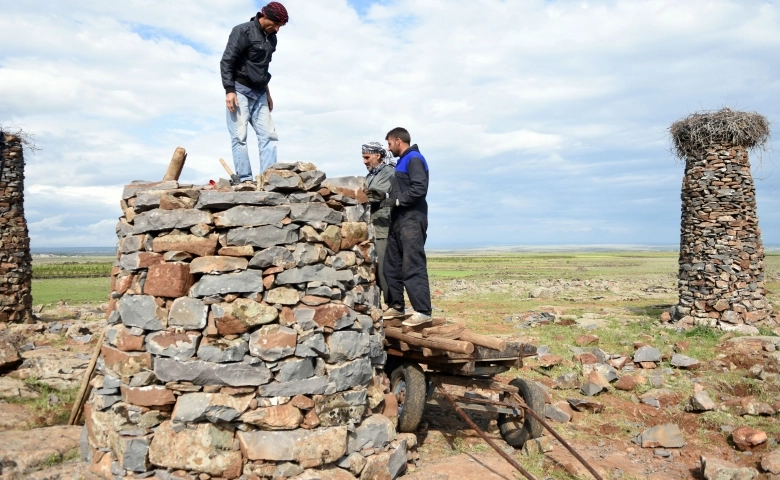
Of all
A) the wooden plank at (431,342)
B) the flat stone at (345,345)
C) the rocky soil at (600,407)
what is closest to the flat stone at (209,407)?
the flat stone at (345,345)

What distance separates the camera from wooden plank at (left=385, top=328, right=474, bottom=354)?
6.29 meters

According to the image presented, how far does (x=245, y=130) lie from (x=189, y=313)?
2.47 meters

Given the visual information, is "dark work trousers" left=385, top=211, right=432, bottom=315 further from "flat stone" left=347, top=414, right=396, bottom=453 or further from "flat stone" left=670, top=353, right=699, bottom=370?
"flat stone" left=670, top=353, right=699, bottom=370

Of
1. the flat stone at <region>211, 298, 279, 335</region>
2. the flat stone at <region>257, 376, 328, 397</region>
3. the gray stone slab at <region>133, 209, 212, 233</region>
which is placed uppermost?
the gray stone slab at <region>133, 209, 212, 233</region>

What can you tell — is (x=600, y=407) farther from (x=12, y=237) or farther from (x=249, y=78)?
(x=12, y=237)

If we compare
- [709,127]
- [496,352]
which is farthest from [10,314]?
[709,127]

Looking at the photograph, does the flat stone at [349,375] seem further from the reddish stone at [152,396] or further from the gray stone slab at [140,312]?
the gray stone slab at [140,312]

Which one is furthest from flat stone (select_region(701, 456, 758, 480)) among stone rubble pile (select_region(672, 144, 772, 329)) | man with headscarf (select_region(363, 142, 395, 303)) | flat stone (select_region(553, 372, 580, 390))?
stone rubble pile (select_region(672, 144, 772, 329))

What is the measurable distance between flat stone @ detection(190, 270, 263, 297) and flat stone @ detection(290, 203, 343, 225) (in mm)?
696

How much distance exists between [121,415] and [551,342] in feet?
35.4

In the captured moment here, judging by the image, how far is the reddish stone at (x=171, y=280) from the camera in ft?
17.5

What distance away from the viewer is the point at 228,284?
17.4 feet

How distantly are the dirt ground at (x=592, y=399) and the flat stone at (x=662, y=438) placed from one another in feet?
0.27

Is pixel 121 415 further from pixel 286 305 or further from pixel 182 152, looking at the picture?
pixel 182 152
